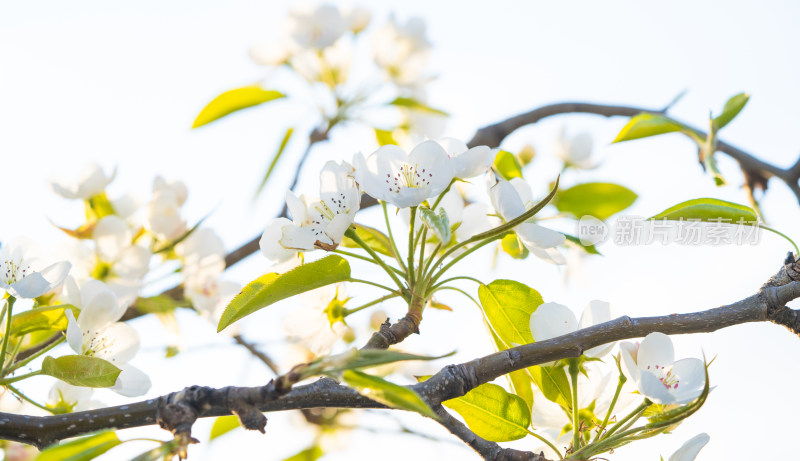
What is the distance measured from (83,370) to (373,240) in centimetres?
33

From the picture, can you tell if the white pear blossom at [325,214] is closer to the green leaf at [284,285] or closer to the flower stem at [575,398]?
the green leaf at [284,285]

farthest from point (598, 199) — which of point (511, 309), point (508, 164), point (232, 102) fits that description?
point (232, 102)

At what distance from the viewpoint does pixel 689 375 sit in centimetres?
59

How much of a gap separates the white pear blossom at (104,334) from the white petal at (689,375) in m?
0.50

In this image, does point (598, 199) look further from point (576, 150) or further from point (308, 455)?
point (308, 455)

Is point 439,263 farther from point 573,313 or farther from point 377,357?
point 377,357

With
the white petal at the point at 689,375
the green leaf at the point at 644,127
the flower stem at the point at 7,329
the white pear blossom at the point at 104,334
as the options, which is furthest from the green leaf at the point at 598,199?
the flower stem at the point at 7,329

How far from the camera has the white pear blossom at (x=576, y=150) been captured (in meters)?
1.23

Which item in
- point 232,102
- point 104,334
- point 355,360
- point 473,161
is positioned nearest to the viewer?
point 355,360

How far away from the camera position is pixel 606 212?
1014 millimetres

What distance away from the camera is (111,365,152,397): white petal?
25.9 inches

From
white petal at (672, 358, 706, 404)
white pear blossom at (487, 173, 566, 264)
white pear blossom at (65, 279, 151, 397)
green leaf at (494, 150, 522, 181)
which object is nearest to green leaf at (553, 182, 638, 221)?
green leaf at (494, 150, 522, 181)

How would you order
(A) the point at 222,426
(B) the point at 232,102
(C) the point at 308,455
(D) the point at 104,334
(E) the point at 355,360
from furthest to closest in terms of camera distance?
1. (B) the point at 232,102
2. (C) the point at 308,455
3. (A) the point at 222,426
4. (D) the point at 104,334
5. (E) the point at 355,360

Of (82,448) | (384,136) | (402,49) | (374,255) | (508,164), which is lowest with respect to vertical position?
(82,448)
